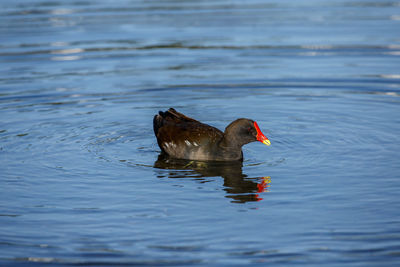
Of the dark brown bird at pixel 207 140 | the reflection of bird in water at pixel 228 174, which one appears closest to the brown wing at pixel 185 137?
the dark brown bird at pixel 207 140

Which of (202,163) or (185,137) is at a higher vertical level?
(185,137)

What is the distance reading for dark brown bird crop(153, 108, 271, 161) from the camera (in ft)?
33.5

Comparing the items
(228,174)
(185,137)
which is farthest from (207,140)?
(228,174)

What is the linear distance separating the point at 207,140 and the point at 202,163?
0.39m

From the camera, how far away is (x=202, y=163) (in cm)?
1027

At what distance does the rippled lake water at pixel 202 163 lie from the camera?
710 cm

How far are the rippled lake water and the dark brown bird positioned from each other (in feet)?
0.82

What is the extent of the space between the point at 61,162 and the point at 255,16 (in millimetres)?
15889

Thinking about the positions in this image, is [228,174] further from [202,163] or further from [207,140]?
[207,140]

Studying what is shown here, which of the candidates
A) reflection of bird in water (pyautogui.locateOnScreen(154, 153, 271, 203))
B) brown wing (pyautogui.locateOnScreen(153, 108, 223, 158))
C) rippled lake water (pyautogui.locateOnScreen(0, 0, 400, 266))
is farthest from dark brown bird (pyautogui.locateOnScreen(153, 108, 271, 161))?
rippled lake water (pyautogui.locateOnScreen(0, 0, 400, 266))

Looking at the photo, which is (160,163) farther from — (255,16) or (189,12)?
(189,12)

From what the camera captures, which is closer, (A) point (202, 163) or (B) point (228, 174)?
(B) point (228, 174)

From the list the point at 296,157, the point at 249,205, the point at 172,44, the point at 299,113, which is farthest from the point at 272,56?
the point at 249,205

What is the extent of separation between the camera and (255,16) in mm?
24547
